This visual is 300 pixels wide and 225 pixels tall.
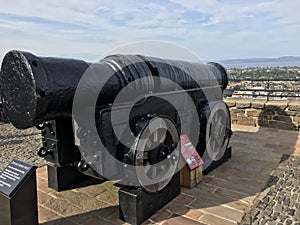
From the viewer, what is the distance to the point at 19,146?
534 cm

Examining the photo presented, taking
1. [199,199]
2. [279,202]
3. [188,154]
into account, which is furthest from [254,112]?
[199,199]

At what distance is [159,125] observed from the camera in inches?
108

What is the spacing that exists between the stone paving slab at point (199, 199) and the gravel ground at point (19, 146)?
595 millimetres

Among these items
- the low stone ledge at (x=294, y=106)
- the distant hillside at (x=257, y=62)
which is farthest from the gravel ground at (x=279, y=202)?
the distant hillside at (x=257, y=62)

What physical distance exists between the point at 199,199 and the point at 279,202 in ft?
2.60

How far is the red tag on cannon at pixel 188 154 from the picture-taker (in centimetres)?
335

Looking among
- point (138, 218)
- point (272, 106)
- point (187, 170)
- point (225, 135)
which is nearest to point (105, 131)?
point (138, 218)

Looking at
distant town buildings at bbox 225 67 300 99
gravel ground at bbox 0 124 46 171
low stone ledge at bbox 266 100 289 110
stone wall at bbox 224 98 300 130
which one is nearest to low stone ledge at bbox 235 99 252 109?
stone wall at bbox 224 98 300 130

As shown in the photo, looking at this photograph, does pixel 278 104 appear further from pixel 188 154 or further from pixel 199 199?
pixel 199 199

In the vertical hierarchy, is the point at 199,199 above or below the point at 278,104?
below

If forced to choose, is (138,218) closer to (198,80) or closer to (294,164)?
(198,80)

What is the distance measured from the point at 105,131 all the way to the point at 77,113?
0.26 meters

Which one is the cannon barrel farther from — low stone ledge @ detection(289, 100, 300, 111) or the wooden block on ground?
low stone ledge @ detection(289, 100, 300, 111)

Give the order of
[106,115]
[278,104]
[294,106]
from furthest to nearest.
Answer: [278,104]
[294,106]
[106,115]
